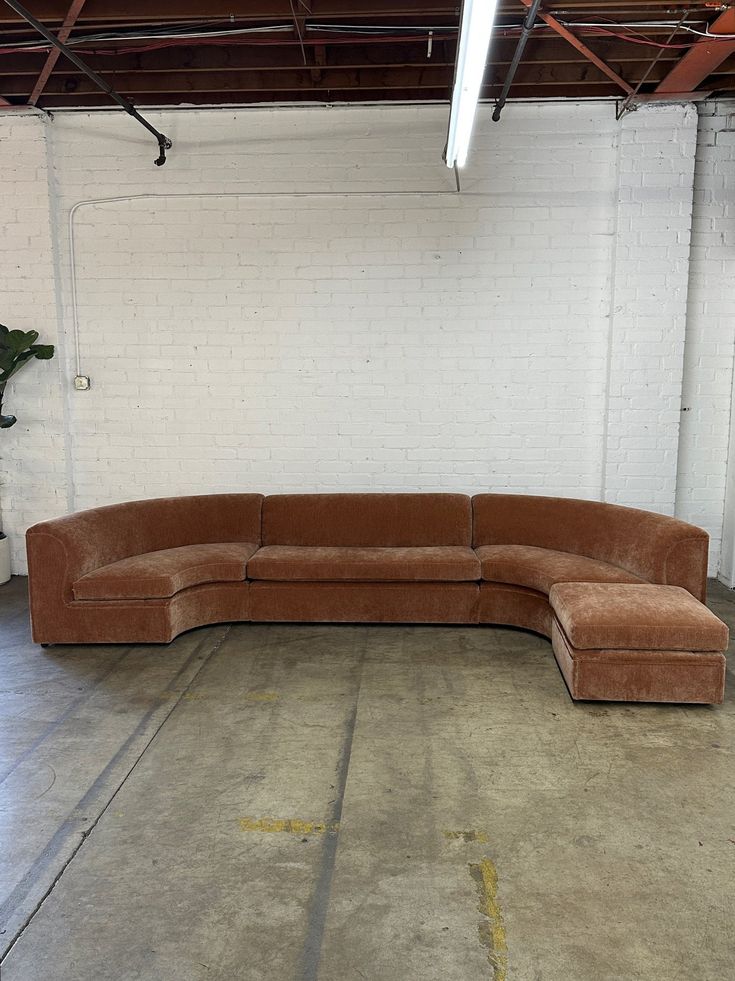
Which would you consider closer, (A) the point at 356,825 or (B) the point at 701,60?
(A) the point at 356,825

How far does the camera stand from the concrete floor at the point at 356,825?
2.03 meters

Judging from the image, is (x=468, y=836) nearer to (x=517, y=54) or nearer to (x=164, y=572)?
(x=164, y=572)

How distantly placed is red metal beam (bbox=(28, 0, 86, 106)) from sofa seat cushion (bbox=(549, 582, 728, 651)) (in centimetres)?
404

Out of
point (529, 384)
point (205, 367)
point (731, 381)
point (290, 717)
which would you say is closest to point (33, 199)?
point (205, 367)

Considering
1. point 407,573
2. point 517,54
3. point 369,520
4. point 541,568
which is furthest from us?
point 369,520

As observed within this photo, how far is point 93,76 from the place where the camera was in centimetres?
446

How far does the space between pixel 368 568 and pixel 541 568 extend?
1058 mm

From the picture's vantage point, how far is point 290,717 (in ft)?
11.4

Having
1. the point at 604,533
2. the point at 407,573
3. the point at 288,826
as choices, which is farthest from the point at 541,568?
the point at 288,826

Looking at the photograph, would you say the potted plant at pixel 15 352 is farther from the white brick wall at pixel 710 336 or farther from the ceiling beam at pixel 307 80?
the white brick wall at pixel 710 336

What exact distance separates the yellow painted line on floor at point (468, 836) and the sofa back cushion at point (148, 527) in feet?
9.07

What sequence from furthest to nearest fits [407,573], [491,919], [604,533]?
1. [604,533]
2. [407,573]
3. [491,919]

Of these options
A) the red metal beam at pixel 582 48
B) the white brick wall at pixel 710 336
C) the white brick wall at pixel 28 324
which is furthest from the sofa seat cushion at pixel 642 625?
the white brick wall at pixel 28 324

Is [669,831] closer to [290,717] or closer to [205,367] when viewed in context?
[290,717]
